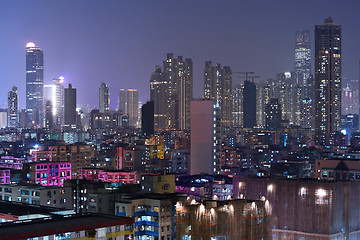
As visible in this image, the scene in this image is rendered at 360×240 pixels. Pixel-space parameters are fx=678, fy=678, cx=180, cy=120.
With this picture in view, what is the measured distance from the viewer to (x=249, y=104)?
144250mm

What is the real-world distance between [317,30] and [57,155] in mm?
70861

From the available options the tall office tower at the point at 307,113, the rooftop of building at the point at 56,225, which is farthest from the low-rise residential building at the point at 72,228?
the tall office tower at the point at 307,113

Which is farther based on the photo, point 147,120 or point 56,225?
point 147,120

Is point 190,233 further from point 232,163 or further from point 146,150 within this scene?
→ point 232,163

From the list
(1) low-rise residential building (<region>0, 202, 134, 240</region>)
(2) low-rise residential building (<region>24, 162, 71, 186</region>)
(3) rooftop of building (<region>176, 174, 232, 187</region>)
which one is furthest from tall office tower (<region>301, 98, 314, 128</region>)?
(1) low-rise residential building (<region>0, 202, 134, 240</region>)

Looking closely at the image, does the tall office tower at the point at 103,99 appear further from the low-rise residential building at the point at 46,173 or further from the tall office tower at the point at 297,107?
the low-rise residential building at the point at 46,173

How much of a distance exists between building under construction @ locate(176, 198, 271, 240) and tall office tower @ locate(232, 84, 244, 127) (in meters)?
122

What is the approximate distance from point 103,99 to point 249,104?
3926cm

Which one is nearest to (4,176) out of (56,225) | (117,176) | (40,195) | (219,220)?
(117,176)

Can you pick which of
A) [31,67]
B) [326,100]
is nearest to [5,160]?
[326,100]

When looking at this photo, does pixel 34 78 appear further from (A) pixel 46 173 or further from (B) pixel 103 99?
(A) pixel 46 173

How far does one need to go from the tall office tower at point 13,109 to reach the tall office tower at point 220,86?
47.7 meters

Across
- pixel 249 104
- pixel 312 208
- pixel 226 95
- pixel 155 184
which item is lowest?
pixel 312 208

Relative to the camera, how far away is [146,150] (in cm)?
7425
